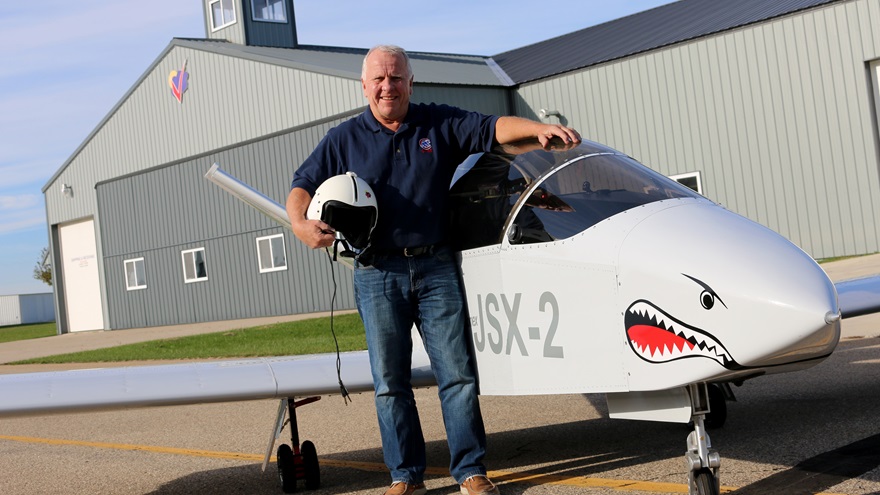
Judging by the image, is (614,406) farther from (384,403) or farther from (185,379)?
(185,379)

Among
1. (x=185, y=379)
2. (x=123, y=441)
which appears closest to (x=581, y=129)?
(x=123, y=441)

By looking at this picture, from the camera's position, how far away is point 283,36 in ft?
101

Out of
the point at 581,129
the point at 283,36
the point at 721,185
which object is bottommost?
the point at 721,185

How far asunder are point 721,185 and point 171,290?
57.2ft

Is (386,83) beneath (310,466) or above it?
above

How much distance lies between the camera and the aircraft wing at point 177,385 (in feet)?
18.4

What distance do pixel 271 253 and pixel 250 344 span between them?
10.5 meters

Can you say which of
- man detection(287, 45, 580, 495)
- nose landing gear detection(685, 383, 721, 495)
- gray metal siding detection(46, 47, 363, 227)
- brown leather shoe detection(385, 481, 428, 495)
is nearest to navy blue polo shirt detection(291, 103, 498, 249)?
man detection(287, 45, 580, 495)

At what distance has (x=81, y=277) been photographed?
115ft

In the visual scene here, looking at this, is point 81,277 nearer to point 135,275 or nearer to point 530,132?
point 135,275


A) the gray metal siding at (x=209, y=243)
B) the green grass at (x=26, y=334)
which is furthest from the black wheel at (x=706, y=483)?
the green grass at (x=26, y=334)

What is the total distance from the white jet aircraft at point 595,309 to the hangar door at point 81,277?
30.0m

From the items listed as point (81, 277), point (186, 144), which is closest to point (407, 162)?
point (186, 144)

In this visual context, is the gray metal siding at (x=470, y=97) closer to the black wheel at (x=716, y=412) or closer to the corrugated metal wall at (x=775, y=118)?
the corrugated metal wall at (x=775, y=118)
